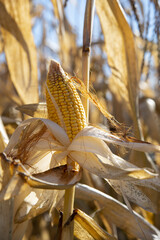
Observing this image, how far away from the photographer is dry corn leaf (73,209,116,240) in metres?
0.94

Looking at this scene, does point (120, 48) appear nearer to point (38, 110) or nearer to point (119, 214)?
point (38, 110)

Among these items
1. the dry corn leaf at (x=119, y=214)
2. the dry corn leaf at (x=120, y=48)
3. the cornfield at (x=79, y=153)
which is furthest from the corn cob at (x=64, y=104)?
the dry corn leaf at (x=120, y=48)

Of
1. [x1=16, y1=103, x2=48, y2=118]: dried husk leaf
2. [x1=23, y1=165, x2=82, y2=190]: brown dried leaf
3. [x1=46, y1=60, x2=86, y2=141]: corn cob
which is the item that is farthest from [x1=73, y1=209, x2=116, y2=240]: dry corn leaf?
[x1=16, y1=103, x2=48, y2=118]: dried husk leaf

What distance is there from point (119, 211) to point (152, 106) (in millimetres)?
1311

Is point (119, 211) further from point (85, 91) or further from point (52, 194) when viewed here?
point (85, 91)

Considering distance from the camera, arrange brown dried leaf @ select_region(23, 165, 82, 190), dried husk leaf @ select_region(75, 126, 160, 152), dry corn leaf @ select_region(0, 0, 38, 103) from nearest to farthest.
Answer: brown dried leaf @ select_region(23, 165, 82, 190) < dried husk leaf @ select_region(75, 126, 160, 152) < dry corn leaf @ select_region(0, 0, 38, 103)

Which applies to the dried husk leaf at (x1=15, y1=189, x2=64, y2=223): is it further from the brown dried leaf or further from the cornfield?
the brown dried leaf

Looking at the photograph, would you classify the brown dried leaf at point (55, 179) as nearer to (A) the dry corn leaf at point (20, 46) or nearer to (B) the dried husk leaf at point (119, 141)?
(B) the dried husk leaf at point (119, 141)

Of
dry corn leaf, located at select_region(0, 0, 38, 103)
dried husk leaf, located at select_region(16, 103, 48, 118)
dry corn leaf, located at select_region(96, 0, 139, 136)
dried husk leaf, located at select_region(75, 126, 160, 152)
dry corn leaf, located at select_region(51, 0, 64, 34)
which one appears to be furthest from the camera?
dry corn leaf, located at select_region(51, 0, 64, 34)

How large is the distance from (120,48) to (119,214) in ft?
2.99

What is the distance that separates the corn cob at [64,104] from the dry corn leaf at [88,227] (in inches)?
11.7

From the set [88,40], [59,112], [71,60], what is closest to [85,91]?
[59,112]

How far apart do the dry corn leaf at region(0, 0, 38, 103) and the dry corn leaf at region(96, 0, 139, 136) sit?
52 centimetres

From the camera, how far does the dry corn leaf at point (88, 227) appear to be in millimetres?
942
